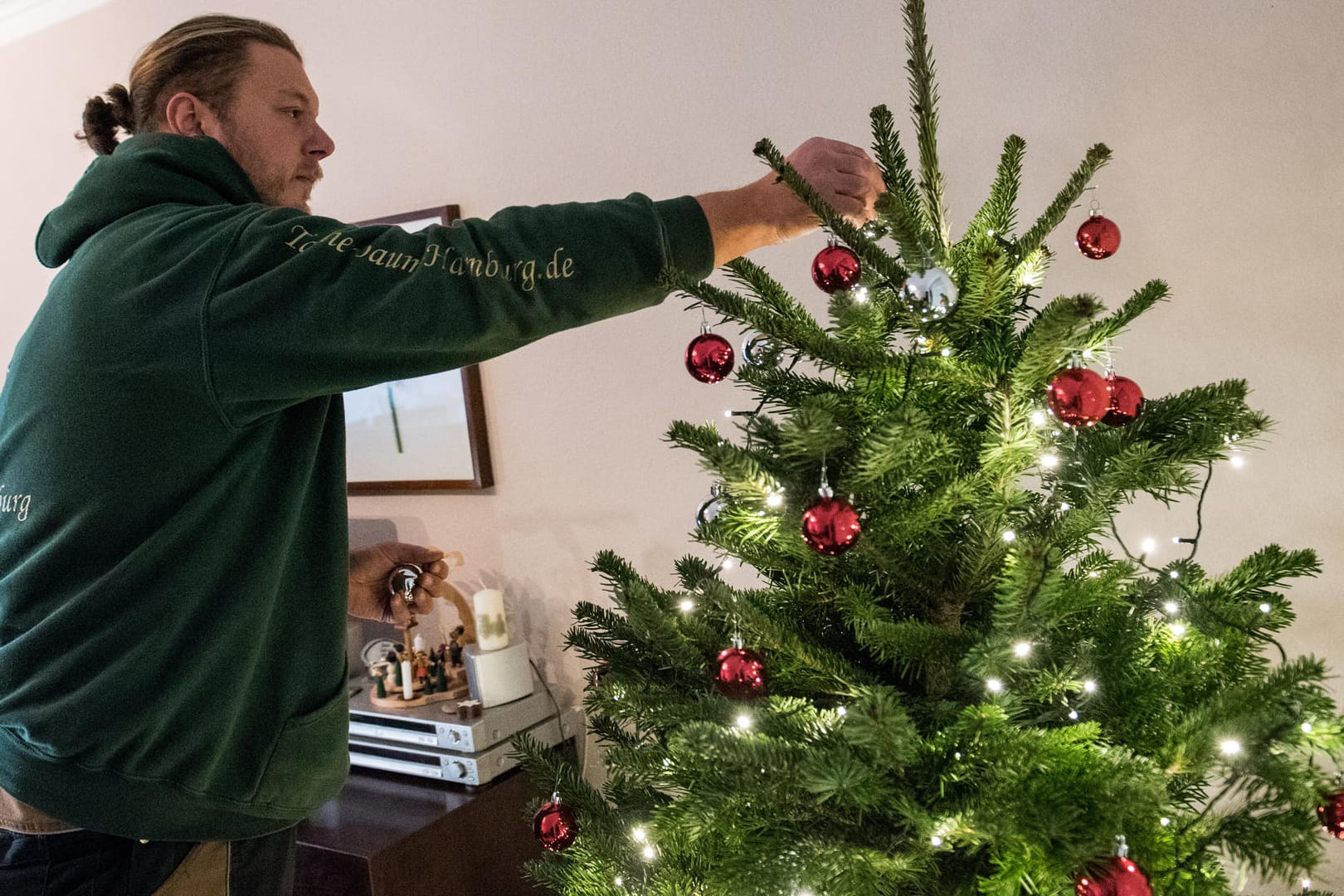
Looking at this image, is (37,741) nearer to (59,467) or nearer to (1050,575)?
(59,467)

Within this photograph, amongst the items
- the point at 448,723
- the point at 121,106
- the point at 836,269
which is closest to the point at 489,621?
the point at 448,723

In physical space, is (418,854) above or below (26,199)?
below

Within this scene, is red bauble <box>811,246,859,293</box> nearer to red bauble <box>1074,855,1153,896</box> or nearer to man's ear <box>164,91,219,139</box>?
red bauble <box>1074,855,1153,896</box>

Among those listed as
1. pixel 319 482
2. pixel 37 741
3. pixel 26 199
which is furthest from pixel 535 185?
pixel 26 199

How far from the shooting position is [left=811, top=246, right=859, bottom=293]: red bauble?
783mm

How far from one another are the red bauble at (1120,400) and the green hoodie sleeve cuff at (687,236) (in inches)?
13.6

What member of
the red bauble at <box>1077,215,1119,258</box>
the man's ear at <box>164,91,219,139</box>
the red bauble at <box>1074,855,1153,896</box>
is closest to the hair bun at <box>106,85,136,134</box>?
the man's ear at <box>164,91,219,139</box>

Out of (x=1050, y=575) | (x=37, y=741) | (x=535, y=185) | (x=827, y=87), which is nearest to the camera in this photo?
(x=1050, y=575)

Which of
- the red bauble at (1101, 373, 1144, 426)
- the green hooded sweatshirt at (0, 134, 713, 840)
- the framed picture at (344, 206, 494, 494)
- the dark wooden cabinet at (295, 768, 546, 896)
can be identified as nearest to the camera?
the red bauble at (1101, 373, 1144, 426)

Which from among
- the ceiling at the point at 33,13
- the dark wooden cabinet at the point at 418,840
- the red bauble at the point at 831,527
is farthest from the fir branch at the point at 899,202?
the ceiling at the point at 33,13

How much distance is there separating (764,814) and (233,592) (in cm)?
59

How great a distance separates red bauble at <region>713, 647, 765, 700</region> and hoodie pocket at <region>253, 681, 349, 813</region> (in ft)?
1.69

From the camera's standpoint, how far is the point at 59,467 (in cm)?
93

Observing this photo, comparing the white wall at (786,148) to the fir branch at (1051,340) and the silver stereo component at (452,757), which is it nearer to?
the silver stereo component at (452,757)
